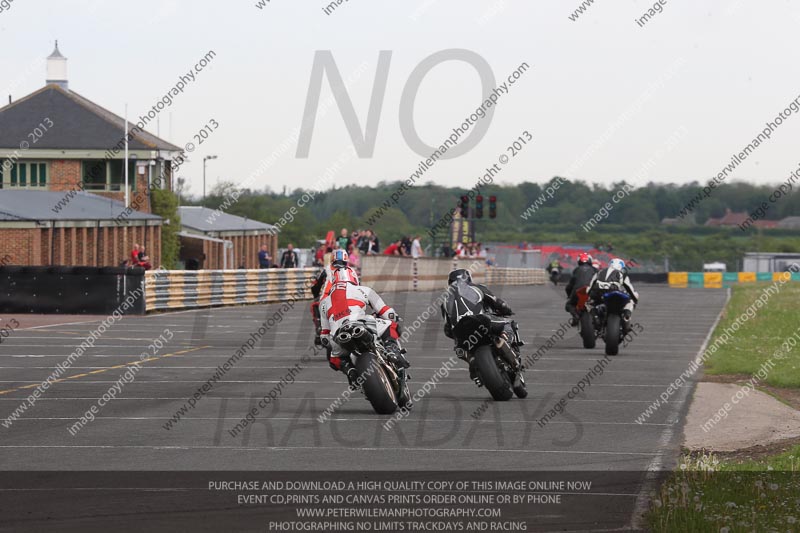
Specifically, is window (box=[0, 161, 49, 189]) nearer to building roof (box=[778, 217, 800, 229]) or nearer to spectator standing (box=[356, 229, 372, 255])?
spectator standing (box=[356, 229, 372, 255])

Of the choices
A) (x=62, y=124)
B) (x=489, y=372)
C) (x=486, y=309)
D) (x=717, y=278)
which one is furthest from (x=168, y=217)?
(x=489, y=372)

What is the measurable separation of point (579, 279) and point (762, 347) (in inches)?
133

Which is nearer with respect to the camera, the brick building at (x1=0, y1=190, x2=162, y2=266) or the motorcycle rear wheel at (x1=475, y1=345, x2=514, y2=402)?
the motorcycle rear wheel at (x1=475, y1=345, x2=514, y2=402)

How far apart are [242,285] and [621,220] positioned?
184 feet

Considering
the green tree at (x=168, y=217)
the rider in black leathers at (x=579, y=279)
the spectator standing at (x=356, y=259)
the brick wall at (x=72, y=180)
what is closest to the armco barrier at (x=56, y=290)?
the spectator standing at (x=356, y=259)

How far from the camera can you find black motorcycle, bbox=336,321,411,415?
12.7 metres

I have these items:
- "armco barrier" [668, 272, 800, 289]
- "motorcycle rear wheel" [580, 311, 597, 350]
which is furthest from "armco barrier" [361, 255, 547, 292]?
"motorcycle rear wheel" [580, 311, 597, 350]

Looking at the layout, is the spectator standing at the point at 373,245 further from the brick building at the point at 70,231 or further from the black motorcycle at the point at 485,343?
the black motorcycle at the point at 485,343

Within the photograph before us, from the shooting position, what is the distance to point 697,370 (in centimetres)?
1902

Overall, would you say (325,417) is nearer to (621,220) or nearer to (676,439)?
(676,439)
